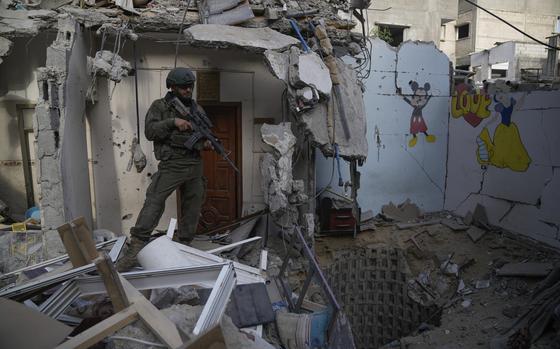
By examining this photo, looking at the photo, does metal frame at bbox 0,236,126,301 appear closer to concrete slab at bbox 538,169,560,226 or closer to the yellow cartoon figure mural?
concrete slab at bbox 538,169,560,226

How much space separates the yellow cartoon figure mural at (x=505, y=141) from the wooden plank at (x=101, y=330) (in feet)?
21.0

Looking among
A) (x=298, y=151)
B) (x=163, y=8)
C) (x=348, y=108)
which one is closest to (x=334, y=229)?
(x=298, y=151)

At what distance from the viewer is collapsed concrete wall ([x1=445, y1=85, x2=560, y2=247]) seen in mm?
5809

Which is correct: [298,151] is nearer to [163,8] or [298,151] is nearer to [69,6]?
[163,8]

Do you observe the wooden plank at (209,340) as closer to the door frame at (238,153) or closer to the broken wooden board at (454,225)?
the door frame at (238,153)

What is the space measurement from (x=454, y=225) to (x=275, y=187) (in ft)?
14.4

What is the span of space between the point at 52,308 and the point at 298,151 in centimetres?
394

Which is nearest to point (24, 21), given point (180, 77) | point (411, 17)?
point (180, 77)

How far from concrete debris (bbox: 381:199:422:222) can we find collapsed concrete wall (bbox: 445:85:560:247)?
0.79 m

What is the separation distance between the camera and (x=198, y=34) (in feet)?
14.8

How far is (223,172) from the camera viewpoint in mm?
6035

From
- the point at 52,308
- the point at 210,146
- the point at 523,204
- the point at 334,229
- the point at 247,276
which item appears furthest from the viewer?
the point at 334,229

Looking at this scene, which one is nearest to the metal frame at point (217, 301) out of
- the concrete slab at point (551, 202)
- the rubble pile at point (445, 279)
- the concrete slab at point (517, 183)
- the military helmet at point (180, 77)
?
the military helmet at point (180, 77)

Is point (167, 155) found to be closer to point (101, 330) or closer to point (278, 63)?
point (278, 63)
